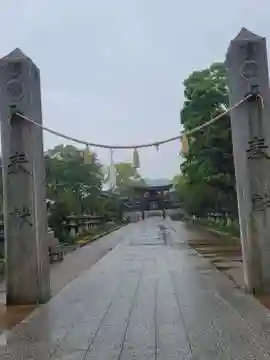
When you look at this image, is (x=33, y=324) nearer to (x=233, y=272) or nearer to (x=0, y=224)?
(x=233, y=272)

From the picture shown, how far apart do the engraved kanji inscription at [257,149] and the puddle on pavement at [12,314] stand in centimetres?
442

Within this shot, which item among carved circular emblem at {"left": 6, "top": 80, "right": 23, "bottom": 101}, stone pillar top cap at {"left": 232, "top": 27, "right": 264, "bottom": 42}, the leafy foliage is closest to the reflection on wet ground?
stone pillar top cap at {"left": 232, "top": 27, "right": 264, "bottom": 42}

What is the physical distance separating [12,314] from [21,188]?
2158 mm

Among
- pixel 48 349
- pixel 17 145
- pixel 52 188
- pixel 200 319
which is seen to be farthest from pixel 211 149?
pixel 48 349

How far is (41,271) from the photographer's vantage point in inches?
416

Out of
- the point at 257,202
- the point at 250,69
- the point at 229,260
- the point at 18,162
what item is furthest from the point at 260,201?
the point at 229,260

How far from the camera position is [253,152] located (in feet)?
34.2

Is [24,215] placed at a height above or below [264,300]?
above

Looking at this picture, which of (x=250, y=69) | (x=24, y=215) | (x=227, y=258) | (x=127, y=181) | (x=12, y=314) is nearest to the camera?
(x=12, y=314)

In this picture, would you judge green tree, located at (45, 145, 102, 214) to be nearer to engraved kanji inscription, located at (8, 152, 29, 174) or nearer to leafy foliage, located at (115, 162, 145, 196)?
engraved kanji inscription, located at (8, 152, 29, 174)

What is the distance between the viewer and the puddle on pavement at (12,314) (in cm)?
855

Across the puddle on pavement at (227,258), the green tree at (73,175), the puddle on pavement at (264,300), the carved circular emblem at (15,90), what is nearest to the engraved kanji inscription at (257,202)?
the puddle on pavement at (264,300)

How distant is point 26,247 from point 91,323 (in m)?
2.53

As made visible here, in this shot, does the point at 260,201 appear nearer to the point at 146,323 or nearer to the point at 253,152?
the point at 253,152
